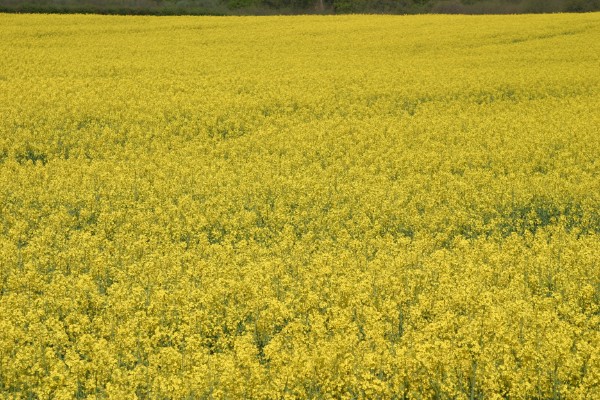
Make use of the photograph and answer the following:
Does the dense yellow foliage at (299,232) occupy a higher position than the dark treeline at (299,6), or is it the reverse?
the dark treeline at (299,6)

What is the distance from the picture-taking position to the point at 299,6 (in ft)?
188

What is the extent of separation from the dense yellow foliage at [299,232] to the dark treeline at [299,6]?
19.1 metres

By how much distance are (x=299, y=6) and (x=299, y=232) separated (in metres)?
49.1

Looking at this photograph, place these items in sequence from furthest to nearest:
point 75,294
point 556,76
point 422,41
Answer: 1. point 422,41
2. point 556,76
3. point 75,294

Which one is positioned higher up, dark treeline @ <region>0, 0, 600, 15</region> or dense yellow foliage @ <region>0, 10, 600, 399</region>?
dark treeline @ <region>0, 0, 600, 15</region>

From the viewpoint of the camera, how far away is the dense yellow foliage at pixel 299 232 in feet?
19.8

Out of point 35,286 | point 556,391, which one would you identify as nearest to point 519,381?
point 556,391

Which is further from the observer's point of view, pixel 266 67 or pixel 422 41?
pixel 422 41

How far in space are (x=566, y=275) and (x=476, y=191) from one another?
148 inches

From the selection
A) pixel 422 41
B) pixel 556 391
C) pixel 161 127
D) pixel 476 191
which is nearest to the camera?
pixel 556 391

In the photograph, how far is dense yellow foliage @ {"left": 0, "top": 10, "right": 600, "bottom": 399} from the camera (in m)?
6.02

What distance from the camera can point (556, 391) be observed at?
18.5 feet

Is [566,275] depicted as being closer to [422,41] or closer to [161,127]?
[161,127]

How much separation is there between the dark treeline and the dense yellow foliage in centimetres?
1905
